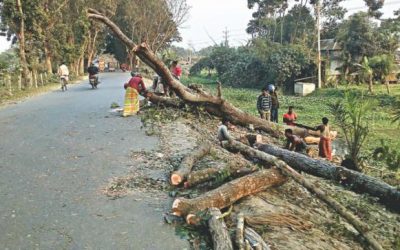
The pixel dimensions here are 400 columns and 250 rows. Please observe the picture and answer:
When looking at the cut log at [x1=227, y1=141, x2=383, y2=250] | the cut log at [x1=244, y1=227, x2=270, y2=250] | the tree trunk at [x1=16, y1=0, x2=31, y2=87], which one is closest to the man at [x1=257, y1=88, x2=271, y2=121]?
the cut log at [x1=227, y1=141, x2=383, y2=250]

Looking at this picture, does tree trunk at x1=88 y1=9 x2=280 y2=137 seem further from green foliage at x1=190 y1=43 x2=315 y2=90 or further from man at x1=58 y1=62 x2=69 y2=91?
green foliage at x1=190 y1=43 x2=315 y2=90

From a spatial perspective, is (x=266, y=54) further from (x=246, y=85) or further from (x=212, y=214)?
Result: (x=212, y=214)

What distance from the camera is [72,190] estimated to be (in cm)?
721

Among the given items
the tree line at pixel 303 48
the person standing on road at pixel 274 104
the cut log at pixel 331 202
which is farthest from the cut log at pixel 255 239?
the tree line at pixel 303 48

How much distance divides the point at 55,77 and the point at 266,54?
68.4 ft

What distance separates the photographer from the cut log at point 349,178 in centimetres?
838

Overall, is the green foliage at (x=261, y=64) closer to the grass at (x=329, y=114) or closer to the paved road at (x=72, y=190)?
the grass at (x=329, y=114)

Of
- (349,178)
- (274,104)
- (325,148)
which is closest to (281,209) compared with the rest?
(349,178)

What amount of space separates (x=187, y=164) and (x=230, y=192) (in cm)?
169

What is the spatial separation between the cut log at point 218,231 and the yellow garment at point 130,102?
8.93 m

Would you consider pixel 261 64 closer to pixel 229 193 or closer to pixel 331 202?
pixel 331 202

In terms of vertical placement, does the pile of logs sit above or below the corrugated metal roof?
below

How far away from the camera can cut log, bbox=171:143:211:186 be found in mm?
7414

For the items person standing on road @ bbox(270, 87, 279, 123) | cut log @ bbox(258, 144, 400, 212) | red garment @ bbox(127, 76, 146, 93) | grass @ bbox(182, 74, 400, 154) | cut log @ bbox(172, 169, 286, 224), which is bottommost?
grass @ bbox(182, 74, 400, 154)
